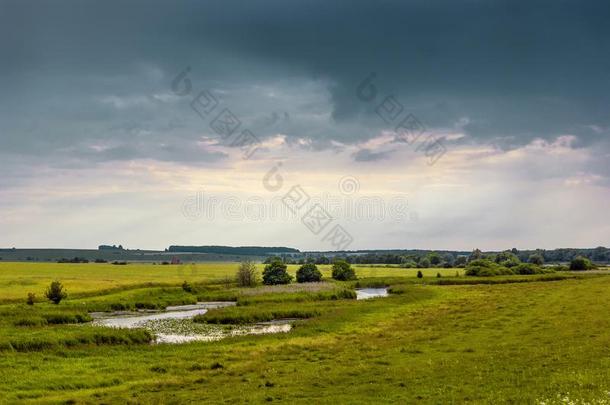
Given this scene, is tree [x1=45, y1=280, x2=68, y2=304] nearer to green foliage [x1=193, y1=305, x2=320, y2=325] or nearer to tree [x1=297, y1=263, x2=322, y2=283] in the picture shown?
green foliage [x1=193, y1=305, x2=320, y2=325]

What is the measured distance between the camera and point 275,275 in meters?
111

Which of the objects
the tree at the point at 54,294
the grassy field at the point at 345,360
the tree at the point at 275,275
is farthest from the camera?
the tree at the point at 275,275

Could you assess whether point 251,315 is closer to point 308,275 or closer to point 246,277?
point 246,277

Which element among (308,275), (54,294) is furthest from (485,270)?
(54,294)

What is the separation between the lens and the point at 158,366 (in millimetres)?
28703

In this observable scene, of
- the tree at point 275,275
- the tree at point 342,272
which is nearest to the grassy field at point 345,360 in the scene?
the tree at point 275,275

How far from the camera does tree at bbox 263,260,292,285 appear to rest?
364 feet

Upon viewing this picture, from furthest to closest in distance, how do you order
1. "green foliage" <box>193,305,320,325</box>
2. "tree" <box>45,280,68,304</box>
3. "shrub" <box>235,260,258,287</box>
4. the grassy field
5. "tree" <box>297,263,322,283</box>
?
"tree" <box>297,263,322,283</box> → "shrub" <box>235,260,258,287</box> → "tree" <box>45,280,68,304</box> → "green foliage" <box>193,305,320,325</box> → the grassy field

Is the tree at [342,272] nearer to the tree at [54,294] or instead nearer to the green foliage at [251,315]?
the green foliage at [251,315]

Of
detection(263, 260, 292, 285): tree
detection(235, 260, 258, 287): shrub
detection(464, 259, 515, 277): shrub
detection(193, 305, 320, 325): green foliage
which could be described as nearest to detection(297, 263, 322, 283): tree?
detection(263, 260, 292, 285): tree

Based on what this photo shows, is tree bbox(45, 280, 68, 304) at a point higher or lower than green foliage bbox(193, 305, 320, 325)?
higher

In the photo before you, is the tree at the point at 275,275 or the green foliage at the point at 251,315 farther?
the tree at the point at 275,275

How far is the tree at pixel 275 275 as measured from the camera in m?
111

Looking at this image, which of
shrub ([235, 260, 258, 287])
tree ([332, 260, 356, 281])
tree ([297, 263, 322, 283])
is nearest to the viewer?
shrub ([235, 260, 258, 287])
